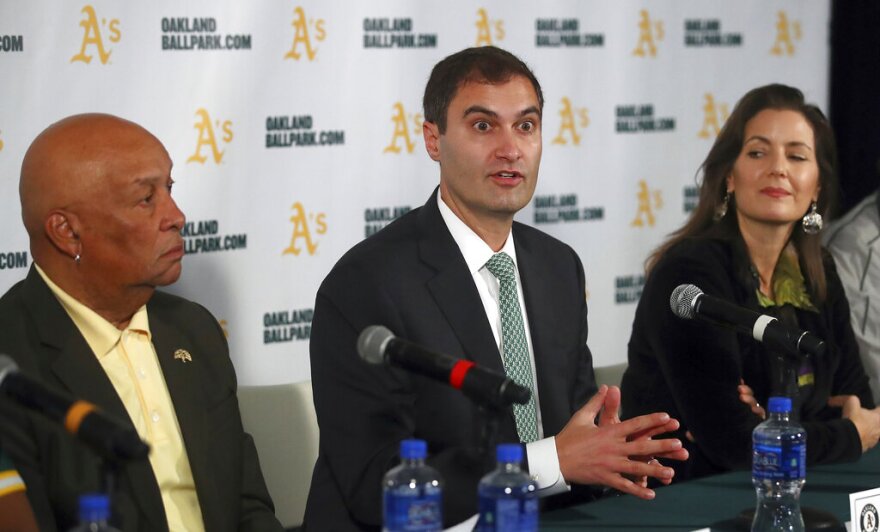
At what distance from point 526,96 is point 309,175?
1350 millimetres

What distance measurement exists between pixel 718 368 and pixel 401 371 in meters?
1.04

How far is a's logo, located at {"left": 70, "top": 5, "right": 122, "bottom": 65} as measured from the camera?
3539 millimetres

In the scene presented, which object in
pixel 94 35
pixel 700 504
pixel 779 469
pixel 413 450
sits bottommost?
pixel 700 504

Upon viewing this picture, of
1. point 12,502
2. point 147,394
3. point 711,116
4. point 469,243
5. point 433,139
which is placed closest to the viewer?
point 12,502

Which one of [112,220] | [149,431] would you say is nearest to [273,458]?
[149,431]

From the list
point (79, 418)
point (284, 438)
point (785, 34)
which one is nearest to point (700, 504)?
point (284, 438)

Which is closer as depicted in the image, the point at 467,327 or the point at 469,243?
the point at 467,327

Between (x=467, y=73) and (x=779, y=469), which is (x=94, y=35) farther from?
(x=779, y=469)

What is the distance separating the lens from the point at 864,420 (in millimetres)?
3207

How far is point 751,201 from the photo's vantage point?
11.6 ft

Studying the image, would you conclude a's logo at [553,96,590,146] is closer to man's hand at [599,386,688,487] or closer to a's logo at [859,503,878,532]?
man's hand at [599,386,688,487]

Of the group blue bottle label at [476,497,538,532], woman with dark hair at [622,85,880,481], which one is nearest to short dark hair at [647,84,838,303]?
woman with dark hair at [622,85,880,481]

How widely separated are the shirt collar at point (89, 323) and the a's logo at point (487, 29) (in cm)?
227

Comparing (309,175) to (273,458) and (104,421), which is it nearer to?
(273,458)
